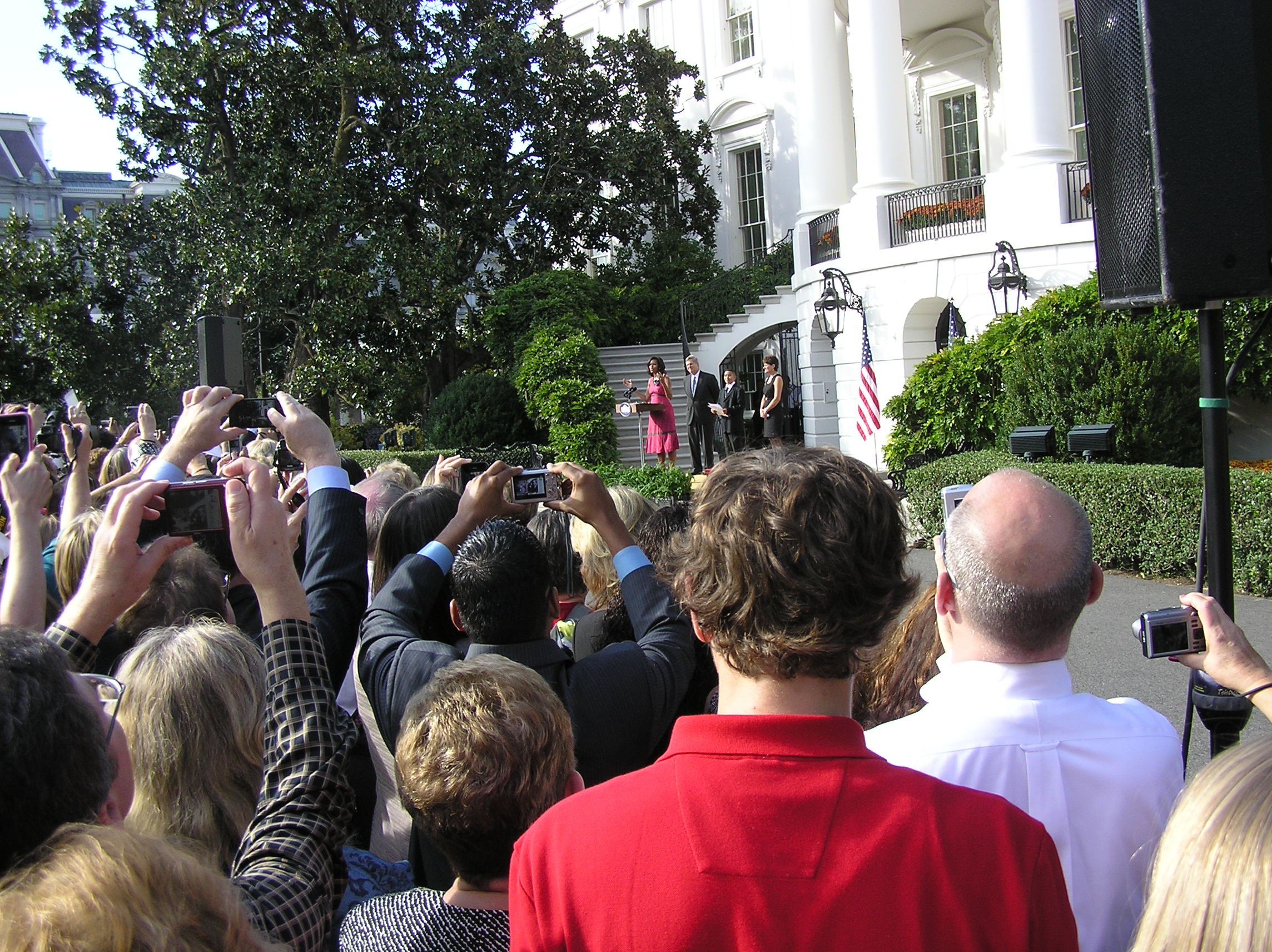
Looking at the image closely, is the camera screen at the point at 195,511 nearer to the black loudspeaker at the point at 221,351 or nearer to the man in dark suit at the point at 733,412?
the black loudspeaker at the point at 221,351

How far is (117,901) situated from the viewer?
3.50ft

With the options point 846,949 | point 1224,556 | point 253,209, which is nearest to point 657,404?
point 253,209

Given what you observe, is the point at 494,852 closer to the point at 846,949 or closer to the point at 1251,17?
the point at 846,949

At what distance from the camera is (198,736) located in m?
2.16

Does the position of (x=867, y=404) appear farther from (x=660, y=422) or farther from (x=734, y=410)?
(x=660, y=422)

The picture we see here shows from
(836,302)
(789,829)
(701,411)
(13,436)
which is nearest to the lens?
(789,829)

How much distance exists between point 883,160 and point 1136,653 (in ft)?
42.9

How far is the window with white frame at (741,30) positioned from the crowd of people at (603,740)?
2487 cm

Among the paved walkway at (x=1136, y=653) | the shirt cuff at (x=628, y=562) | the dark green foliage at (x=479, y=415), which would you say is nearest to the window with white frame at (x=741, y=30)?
the dark green foliage at (x=479, y=415)

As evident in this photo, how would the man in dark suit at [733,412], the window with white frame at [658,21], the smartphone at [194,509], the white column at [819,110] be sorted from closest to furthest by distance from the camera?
the smartphone at [194,509]
the man in dark suit at [733,412]
the white column at [819,110]
the window with white frame at [658,21]

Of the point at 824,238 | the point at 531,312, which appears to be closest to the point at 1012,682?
the point at 824,238

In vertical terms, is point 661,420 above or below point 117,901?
above

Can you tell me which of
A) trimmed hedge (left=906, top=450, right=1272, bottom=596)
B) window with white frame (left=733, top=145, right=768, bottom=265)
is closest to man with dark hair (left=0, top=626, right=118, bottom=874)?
trimmed hedge (left=906, top=450, right=1272, bottom=596)

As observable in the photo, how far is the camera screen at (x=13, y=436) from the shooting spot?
4.38 metres
